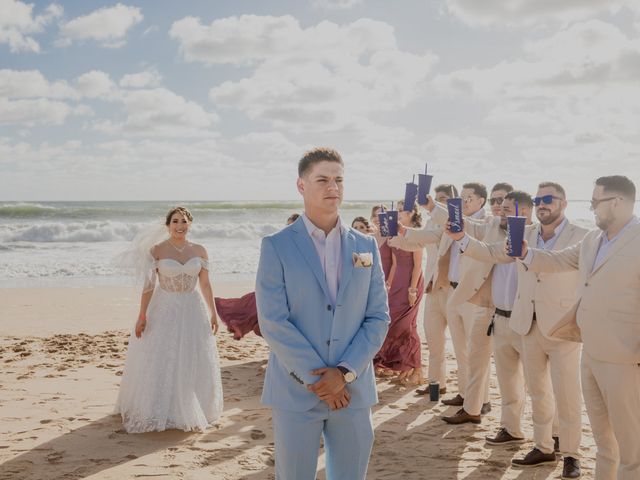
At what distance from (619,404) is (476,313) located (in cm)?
221

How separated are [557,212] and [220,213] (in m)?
42.8

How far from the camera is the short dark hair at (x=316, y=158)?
2846mm

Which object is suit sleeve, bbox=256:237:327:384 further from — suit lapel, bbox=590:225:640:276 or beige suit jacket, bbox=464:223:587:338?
beige suit jacket, bbox=464:223:587:338

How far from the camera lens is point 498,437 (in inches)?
214

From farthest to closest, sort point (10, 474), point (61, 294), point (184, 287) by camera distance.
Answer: point (61, 294) → point (184, 287) → point (10, 474)

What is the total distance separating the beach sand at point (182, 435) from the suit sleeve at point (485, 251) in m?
1.61

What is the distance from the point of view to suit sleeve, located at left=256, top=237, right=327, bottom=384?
2729 mm

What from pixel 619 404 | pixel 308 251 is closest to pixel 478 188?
pixel 619 404

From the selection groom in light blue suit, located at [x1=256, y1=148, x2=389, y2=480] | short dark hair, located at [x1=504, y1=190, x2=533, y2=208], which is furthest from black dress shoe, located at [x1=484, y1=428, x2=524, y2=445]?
groom in light blue suit, located at [x1=256, y1=148, x2=389, y2=480]

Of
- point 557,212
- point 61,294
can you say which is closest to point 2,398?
point 557,212

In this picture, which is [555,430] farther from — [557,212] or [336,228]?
[336,228]

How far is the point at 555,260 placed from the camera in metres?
4.55

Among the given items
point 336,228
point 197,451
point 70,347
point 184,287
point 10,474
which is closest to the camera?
point 336,228

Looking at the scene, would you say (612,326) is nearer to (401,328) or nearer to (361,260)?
(361,260)
